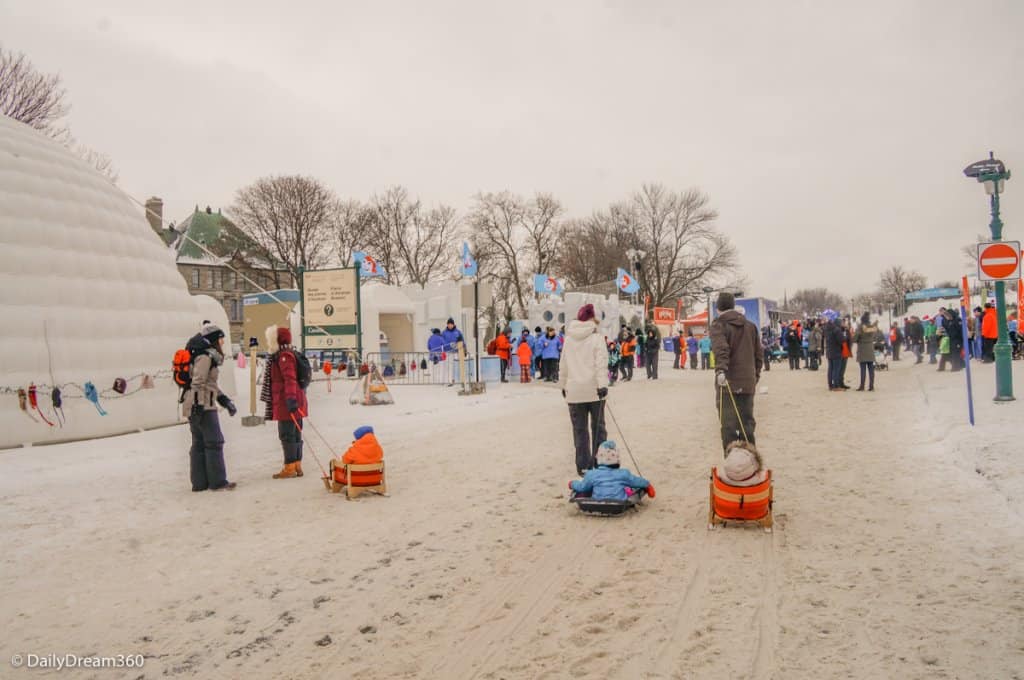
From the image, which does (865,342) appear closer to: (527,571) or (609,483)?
(609,483)

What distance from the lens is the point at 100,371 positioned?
1246 cm

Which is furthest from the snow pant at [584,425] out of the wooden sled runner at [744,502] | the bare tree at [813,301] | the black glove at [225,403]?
the bare tree at [813,301]

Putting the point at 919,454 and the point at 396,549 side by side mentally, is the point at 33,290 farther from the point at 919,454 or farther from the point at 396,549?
the point at 919,454

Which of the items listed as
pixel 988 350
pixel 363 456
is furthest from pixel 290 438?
pixel 988 350

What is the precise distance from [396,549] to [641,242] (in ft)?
183

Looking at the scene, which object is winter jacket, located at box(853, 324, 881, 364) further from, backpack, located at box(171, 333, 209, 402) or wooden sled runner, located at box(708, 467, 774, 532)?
backpack, located at box(171, 333, 209, 402)

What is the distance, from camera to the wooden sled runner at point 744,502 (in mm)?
5289

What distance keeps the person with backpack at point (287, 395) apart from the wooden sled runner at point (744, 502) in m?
4.92

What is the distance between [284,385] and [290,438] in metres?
0.69

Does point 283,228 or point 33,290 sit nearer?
point 33,290

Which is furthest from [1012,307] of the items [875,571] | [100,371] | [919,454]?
[100,371]

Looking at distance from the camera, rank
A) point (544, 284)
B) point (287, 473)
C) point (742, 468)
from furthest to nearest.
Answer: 1. point (544, 284)
2. point (287, 473)
3. point (742, 468)

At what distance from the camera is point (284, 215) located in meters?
46.5

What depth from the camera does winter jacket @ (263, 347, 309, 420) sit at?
8.11 metres
